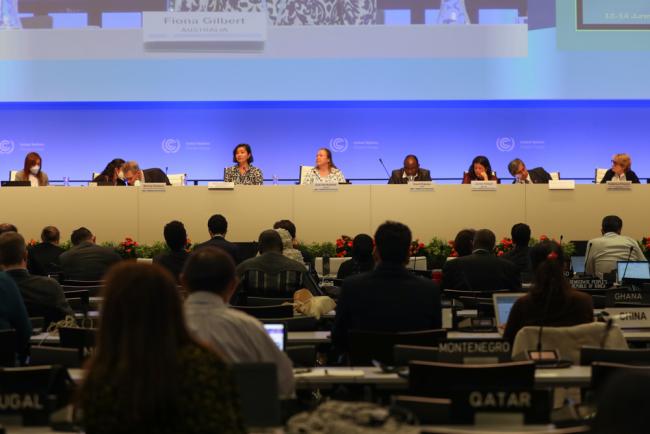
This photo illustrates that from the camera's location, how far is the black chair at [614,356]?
4.16 m

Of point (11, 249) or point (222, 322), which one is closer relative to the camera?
point (222, 322)

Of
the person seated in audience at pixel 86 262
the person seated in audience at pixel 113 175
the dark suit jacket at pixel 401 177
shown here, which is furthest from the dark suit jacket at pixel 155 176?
the person seated in audience at pixel 86 262

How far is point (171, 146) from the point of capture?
15.4m

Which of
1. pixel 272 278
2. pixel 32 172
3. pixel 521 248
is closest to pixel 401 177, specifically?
pixel 521 248

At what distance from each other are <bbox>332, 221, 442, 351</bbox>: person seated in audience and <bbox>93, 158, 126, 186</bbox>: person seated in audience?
7013 millimetres

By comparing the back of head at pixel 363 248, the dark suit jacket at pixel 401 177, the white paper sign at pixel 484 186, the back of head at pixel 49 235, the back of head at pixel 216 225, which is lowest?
the back of head at pixel 363 248

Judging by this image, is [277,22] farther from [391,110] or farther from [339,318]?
[339,318]

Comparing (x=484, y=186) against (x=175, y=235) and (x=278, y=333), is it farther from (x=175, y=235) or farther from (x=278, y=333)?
(x=278, y=333)

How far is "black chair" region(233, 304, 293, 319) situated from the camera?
5941mm

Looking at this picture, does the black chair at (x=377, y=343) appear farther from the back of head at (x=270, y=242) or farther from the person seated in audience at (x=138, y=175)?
the person seated in audience at (x=138, y=175)

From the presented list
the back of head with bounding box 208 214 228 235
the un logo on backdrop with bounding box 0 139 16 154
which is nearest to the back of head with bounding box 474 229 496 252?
the back of head with bounding box 208 214 228 235

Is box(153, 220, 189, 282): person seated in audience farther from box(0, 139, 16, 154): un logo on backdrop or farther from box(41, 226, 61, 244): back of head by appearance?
box(0, 139, 16, 154): un logo on backdrop

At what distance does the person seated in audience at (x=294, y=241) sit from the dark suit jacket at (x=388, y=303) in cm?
383

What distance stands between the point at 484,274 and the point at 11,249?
10.8ft
